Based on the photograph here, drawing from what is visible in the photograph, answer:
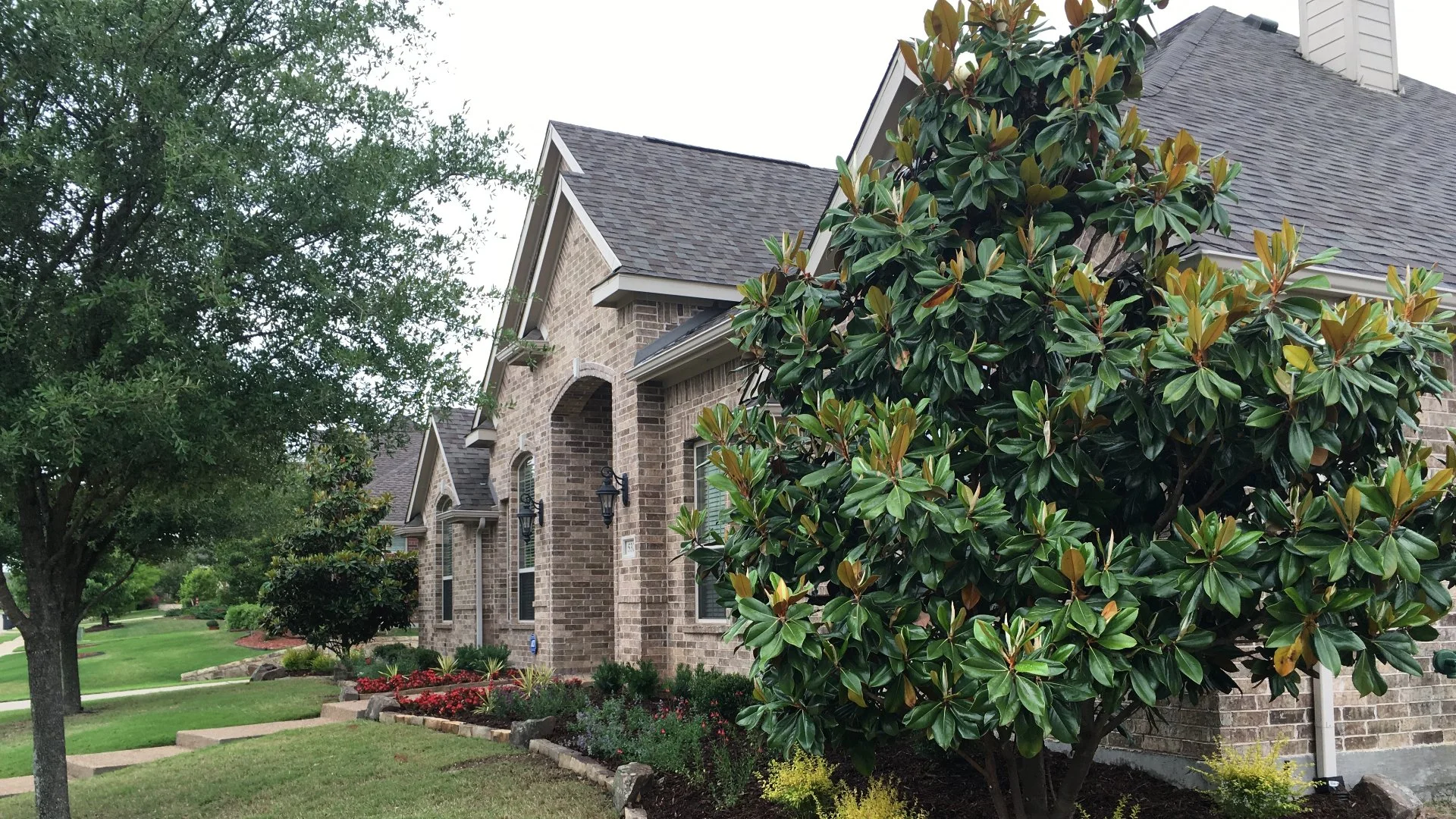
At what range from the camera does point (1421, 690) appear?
7758mm

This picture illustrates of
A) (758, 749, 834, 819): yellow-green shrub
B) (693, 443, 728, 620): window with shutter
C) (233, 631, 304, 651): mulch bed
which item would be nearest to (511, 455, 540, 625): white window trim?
(693, 443, 728, 620): window with shutter

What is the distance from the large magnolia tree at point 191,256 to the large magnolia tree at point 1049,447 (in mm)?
4186

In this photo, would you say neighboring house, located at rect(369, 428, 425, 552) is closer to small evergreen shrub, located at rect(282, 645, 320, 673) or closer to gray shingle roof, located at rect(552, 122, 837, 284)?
small evergreen shrub, located at rect(282, 645, 320, 673)

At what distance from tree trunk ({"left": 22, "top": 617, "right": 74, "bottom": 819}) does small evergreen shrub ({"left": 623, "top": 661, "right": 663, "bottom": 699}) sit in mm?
5553

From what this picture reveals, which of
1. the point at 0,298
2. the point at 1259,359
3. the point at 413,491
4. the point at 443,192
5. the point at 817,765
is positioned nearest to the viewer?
the point at 1259,359

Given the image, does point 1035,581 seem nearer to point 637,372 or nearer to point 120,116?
point 120,116

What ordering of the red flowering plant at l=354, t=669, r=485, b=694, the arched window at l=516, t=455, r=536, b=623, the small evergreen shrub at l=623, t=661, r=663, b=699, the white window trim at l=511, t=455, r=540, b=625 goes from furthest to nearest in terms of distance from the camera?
the arched window at l=516, t=455, r=536, b=623 < the white window trim at l=511, t=455, r=540, b=625 < the red flowering plant at l=354, t=669, r=485, b=694 < the small evergreen shrub at l=623, t=661, r=663, b=699

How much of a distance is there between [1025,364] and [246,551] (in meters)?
36.8

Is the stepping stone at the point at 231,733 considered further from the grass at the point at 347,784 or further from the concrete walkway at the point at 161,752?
the grass at the point at 347,784

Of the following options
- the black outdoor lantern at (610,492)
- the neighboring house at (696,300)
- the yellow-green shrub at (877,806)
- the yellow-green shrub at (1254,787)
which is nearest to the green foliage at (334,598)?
the neighboring house at (696,300)

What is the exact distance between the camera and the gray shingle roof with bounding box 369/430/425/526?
33.2m

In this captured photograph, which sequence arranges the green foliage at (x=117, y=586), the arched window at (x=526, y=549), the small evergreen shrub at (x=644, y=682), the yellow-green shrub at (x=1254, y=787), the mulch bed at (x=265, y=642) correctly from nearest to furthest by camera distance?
the yellow-green shrub at (x=1254, y=787)
the small evergreen shrub at (x=644, y=682)
the arched window at (x=526, y=549)
the green foliage at (x=117, y=586)
the mulch bed at (x=265, y=642)

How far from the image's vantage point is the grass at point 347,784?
30.2 ft

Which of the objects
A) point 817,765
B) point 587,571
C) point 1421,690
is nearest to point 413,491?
point 587,571
